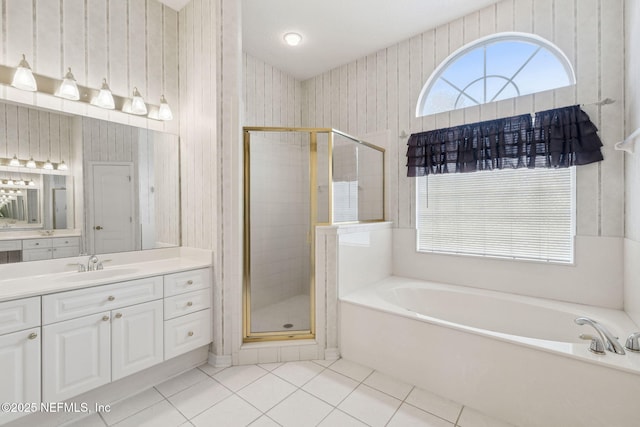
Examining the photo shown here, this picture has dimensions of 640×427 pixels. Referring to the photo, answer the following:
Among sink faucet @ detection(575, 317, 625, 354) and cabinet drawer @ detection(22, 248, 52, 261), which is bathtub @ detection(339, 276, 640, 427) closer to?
sink faucet @ detection(575, 317, 625, 354)

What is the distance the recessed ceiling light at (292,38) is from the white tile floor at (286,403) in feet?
10.5

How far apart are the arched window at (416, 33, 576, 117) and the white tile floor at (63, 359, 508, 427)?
2.57 m

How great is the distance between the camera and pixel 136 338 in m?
1.80

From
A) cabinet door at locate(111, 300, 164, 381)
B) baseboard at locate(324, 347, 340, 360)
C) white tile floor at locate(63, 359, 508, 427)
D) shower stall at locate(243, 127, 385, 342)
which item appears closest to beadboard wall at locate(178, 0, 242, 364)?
shower stall at locate(243, 127, 385, 342)

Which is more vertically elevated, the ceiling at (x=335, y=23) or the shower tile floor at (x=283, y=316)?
the ceiling at (x=335, y=23)

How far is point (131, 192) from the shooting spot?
229 cm

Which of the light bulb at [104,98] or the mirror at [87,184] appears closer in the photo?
the mirror at [87,184]

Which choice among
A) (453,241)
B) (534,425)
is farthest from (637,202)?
(534,425)

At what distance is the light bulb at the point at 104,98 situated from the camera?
6.79 feet

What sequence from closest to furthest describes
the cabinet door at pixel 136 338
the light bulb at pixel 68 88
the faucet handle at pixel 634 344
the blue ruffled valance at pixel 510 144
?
the faucet handle at pixel 634 344 → the cabinet door at pixel 136 338 → the light bulb at pixel 68 88 → the blue ruffled valance at pixel 510 144

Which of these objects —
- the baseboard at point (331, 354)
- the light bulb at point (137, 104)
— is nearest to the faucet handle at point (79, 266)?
the light bulb at point (137, 104)

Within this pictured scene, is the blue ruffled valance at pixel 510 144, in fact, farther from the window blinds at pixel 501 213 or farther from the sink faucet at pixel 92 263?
the sink faucet at pixel 92 263

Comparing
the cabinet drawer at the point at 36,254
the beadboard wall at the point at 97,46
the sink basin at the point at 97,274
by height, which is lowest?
the sink basin at the point at 97,274

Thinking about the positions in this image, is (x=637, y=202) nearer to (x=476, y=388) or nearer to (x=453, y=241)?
(x=453, y=241)
